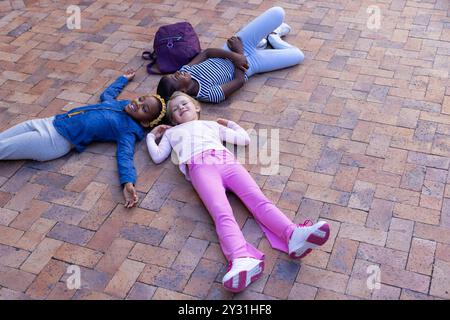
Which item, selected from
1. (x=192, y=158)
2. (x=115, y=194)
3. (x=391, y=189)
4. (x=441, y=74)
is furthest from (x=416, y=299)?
(x=441, y=74)

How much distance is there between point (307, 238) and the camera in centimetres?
267

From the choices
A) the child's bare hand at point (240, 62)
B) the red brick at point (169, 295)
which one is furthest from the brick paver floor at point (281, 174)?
the child's bare hand at point (240, 62)

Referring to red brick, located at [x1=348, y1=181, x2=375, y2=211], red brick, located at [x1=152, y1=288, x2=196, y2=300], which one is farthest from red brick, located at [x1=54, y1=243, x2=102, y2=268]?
red brick, located at [x1=348, y1=181, x2=375, y2=211]

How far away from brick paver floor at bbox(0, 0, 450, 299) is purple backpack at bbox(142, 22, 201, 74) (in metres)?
0.15

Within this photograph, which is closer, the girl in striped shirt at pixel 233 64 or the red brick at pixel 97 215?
the red brick at pixel 97 215

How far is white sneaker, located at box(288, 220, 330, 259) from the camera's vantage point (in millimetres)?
2643

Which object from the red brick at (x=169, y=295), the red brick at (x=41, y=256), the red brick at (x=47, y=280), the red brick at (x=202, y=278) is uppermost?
the red brick at (x=41, y=256)

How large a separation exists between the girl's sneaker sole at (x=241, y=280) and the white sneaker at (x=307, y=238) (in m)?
0.21

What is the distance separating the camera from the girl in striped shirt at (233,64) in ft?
12.5

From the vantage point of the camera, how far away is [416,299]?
2.56m

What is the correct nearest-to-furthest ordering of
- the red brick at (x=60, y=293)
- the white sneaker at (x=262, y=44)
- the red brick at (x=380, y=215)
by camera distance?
the red brick at (x=60, y=293) → the red brick at (x=380, y=215) → the white sneaker at (x=262, y=44)

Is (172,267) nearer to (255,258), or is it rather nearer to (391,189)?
(255,258)

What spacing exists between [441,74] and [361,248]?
6.37 ft

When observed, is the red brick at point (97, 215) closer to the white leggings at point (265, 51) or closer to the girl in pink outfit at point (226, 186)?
the girl in pink outfit at point (226, 186)
